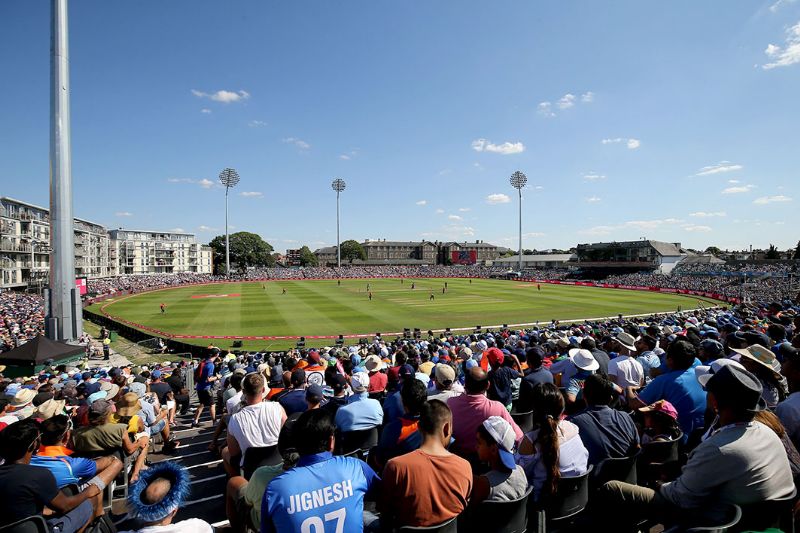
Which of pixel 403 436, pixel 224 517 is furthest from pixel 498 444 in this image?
pixel 224 517

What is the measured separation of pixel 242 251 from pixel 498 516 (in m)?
133

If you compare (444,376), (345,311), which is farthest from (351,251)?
(444,376)

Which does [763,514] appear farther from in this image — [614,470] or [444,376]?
[444,376]

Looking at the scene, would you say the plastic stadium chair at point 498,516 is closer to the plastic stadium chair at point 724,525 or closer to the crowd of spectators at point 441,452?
the crowd of spectators at point 441,452

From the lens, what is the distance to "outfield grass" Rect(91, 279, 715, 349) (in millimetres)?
32188

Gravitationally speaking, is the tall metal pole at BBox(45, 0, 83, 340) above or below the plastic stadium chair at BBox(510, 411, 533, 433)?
above

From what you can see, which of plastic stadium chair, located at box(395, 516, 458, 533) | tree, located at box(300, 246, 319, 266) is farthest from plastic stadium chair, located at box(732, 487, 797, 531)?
tree, located at box(300, 246, 319, 266)

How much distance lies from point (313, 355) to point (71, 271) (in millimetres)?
18667

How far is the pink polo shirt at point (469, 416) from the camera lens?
4.69m

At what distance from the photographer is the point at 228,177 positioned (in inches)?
3816

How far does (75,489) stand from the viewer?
4.59 m

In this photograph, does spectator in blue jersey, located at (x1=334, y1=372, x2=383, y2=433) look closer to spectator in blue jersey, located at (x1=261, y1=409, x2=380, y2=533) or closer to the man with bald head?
the man with bald head

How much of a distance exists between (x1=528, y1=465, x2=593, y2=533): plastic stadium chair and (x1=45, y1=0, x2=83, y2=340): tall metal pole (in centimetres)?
2533

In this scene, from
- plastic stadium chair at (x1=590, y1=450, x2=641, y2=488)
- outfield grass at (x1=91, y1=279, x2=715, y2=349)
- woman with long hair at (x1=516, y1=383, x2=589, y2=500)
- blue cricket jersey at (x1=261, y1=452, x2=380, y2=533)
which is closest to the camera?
blue cricket jersey at (x1=261, y1=452, x2=380, y2=533)
